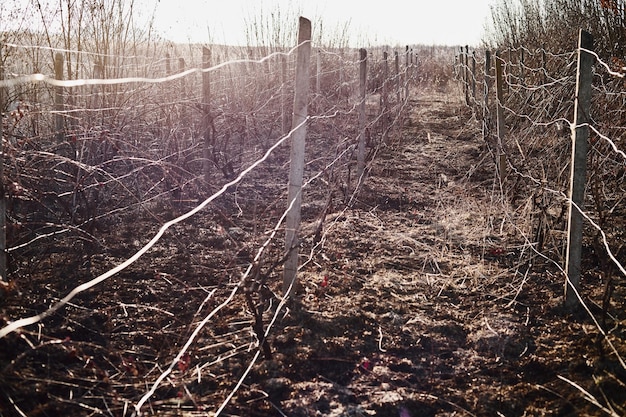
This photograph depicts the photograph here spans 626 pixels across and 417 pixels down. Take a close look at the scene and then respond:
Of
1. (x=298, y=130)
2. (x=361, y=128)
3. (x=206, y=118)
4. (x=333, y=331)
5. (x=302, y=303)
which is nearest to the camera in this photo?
(x=333, y=331)

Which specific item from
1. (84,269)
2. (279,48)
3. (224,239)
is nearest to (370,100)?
(279,48)

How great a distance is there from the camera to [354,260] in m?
4.30

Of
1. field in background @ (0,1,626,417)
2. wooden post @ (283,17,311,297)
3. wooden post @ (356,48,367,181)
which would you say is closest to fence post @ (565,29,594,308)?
field in background @ (0,1,626,417)

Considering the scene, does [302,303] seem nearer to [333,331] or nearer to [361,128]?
[333,331]

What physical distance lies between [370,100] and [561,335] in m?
11.9

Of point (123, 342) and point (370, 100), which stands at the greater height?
point (370, 100)

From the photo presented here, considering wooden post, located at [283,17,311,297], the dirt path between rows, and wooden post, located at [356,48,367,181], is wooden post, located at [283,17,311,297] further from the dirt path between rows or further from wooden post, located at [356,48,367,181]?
wooden post, located at [356,48,367,181]

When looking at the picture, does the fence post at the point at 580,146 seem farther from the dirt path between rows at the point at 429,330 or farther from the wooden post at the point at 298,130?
the wooden post at the point at 298,130

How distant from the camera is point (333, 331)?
125 inches

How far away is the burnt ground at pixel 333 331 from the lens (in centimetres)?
245

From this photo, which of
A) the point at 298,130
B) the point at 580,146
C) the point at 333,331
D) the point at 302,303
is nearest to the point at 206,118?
the point at 298,130

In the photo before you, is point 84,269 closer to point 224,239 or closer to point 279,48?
point 224,239

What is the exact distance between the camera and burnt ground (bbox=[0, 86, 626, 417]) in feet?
8.04

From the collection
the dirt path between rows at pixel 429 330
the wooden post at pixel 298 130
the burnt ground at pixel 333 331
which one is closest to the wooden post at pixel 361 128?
the dirt path between rows at pixel 429 330
